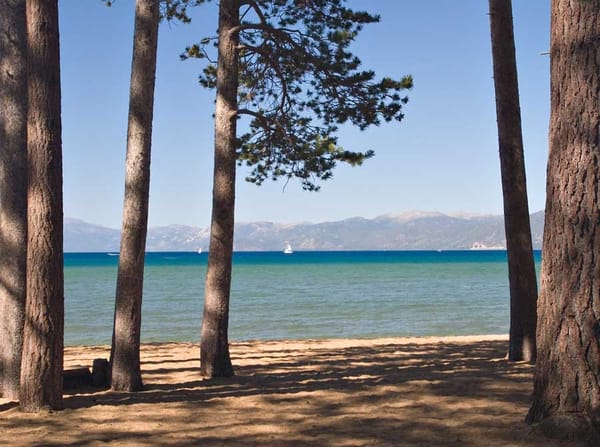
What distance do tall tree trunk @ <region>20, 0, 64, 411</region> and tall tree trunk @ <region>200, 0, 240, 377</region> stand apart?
2688mm

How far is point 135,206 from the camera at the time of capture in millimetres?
8188

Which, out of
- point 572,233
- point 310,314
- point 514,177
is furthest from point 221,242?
point 310,314

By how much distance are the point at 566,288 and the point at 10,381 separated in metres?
5.59

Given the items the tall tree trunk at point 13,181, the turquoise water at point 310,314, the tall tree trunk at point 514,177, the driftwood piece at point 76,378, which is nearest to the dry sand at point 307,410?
the driftwood piece at point 76,378

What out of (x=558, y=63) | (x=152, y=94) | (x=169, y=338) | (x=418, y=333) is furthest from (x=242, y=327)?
(x=558, y=63)

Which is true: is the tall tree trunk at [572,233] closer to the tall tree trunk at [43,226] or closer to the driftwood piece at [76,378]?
the tall tree trunk at [43,226]

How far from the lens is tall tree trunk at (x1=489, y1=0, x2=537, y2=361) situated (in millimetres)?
9406

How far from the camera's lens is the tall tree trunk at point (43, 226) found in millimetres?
6664

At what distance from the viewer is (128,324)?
8172mm

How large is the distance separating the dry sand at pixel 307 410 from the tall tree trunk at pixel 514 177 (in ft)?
2.15

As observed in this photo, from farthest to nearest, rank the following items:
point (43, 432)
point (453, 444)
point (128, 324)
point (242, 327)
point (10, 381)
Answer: point (242, 327)
point (128, 324)
point (10, 381)
point (43, 432)
point (453, 444)

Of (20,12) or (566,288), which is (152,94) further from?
(566,288)

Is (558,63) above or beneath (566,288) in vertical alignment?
above

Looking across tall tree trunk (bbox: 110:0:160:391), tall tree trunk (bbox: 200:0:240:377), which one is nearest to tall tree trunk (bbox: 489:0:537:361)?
tall tree trunk (bbox: 200:0:240:377)
